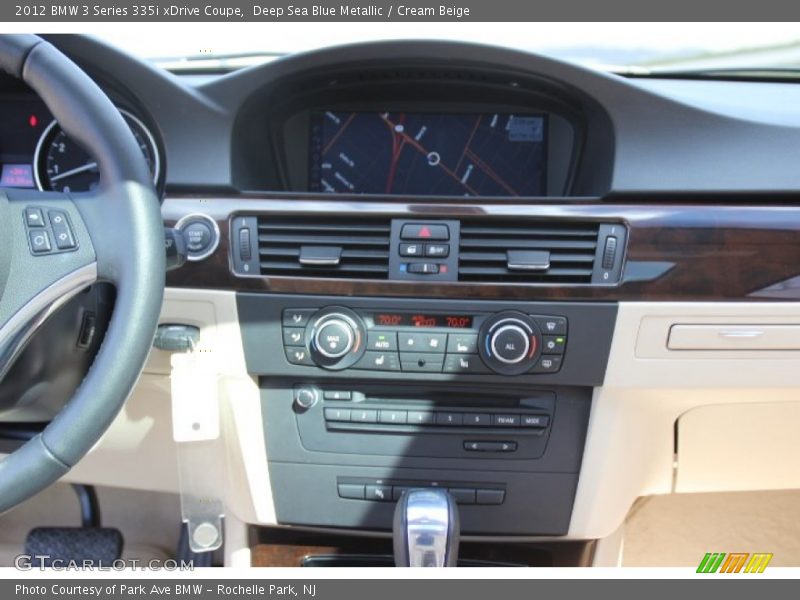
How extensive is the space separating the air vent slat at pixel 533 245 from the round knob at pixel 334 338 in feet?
0.83

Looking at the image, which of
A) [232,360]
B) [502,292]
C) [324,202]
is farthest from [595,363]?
[232,360]

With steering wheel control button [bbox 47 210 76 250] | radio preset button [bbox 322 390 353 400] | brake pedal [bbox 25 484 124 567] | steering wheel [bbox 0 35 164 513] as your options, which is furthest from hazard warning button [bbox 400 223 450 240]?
brake pedal [bbox 25 484 124 567]

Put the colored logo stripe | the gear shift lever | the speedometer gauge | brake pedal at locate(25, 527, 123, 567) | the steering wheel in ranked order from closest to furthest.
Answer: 1. the steering wheel
2. the gear shift lever
3. the speedometer gauge
4. the colored logo stripe
5. brake pedal at locate(25, 527, 123, 567)

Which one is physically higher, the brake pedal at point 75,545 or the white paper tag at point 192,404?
the white paper tag at point 192,404

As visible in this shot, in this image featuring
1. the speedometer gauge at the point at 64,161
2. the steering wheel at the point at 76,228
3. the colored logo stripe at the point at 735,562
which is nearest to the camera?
the steering wheel at the point at 76,228

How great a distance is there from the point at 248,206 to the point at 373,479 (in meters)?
0.65

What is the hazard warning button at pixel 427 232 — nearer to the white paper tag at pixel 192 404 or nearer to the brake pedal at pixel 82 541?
the white paper tag at pixel 192 404

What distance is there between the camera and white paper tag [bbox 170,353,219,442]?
1.34 meters

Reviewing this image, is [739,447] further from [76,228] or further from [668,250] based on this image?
[76,228]

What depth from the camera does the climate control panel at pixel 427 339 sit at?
136 cm

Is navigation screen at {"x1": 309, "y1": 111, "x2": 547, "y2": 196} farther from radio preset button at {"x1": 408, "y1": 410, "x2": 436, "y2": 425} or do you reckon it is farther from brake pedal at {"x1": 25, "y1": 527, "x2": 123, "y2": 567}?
brake pedal at {"x1": 25, "y1": 527, "x2": 123, "y2": 567}

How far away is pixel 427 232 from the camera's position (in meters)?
1.34

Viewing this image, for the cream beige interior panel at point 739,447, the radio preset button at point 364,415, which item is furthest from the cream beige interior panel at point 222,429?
the cream beige interior panel at point 739,447

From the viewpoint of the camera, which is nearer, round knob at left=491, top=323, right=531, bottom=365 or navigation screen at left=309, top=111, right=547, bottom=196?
round knob at left=491, top=323, right=531, bottom=365
